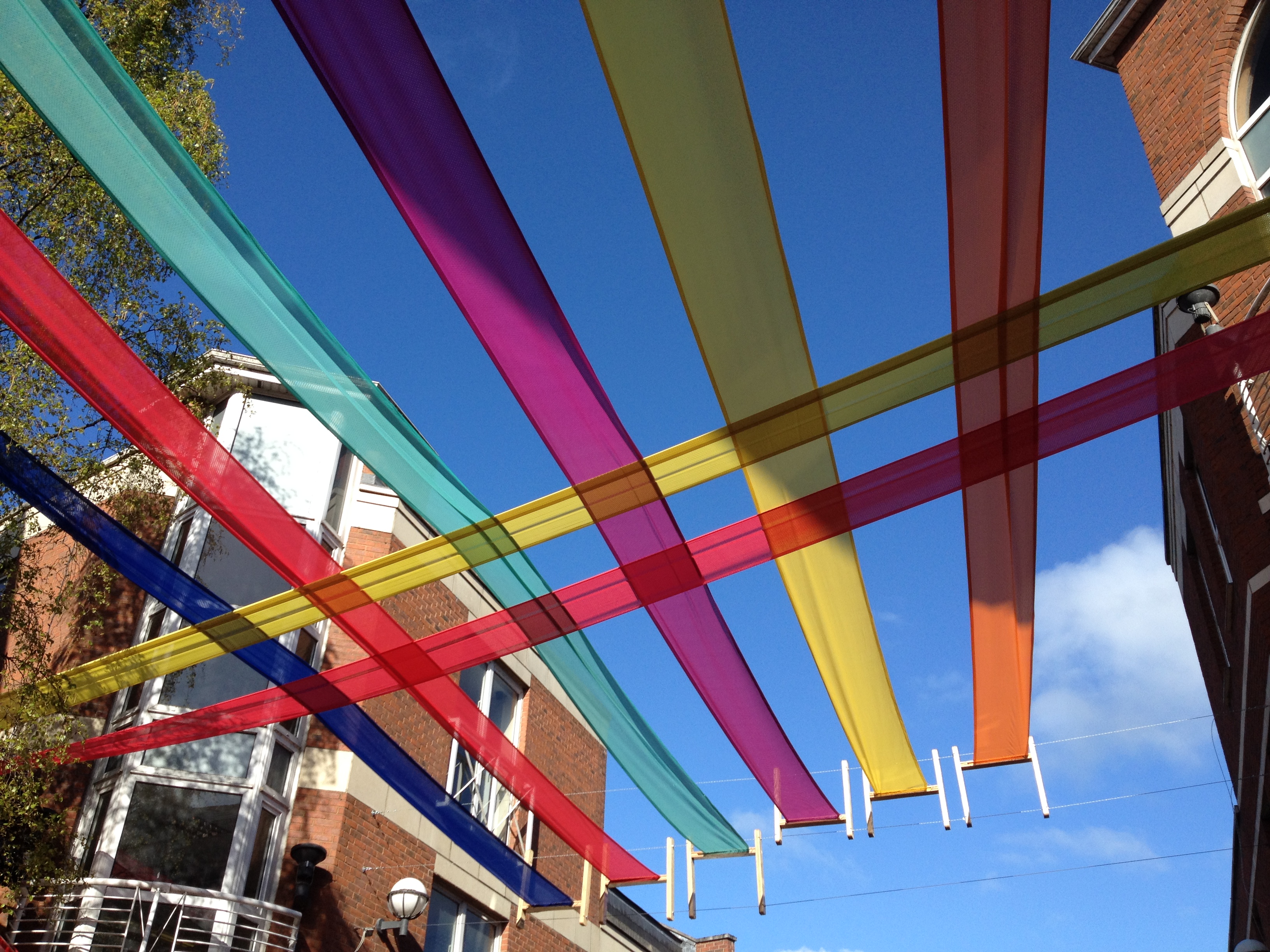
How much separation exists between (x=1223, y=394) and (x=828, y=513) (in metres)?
4.15

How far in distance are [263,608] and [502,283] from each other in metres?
2.30

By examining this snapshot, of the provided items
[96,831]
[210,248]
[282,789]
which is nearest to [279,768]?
[282,789]

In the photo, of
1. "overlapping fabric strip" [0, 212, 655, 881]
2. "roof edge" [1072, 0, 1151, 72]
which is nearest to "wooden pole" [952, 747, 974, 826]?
"overlapping fabric strip" [0, 212, 655, 881]

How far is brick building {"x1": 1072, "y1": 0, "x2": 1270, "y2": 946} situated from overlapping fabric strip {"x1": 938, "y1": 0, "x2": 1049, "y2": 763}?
2065 mm

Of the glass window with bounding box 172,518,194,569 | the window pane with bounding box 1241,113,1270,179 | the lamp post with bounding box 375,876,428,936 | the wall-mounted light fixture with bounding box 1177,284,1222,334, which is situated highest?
the window pane with bounding box 1241,113,1270,179

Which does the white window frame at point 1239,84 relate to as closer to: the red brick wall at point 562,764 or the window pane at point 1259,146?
the window pane at point 1259,146

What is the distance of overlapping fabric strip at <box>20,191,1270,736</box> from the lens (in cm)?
370

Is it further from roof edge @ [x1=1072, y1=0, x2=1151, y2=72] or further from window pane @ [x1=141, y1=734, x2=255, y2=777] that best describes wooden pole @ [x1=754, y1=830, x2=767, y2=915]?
roof edge @ [x1=1072, y1=0, x2=1151, y2=72]

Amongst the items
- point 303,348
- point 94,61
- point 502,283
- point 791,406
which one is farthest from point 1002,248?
point 94,61

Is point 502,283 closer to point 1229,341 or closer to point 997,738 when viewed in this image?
point 1229,341

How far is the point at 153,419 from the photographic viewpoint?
4.21 metres

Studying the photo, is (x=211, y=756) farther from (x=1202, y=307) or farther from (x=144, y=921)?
(x=1202, y=307)

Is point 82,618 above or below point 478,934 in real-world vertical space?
above

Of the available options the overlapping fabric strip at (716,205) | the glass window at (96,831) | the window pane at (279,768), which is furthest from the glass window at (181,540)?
the overlapping fabric strip at (716,205)
